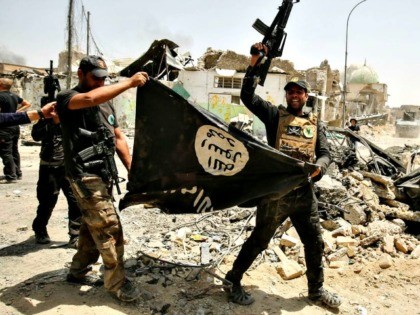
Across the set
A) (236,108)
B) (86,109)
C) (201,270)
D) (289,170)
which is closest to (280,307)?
(201,270)

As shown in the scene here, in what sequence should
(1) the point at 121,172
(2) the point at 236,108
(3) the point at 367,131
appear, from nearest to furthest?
(1) the point at 121,172
(2) the point at 236,108
(3) the point at 367,131

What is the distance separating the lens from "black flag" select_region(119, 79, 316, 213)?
9.39ft

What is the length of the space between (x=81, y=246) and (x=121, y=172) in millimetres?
6102

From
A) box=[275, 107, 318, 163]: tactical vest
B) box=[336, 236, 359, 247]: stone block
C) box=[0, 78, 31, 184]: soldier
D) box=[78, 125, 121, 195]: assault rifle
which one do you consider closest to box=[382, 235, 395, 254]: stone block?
box=[336, 236, 359, 247]: stone block

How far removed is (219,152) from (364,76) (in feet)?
215

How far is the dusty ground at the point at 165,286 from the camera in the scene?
9.47 ft

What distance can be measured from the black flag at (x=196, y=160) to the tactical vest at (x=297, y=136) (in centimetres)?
23

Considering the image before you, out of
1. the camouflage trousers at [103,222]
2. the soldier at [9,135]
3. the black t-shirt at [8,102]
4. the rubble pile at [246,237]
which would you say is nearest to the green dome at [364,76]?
the rubble pile at [246,237]

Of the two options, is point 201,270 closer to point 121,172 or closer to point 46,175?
point 46,175

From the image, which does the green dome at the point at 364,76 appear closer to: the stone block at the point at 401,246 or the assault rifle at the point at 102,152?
the stone block at the point at 401,246

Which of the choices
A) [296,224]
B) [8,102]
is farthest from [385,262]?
[8,102]

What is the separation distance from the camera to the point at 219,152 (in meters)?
2.91

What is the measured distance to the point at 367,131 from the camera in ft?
109

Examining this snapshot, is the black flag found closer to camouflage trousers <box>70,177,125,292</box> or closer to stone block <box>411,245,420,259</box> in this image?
camouflage trousers <box>70,177,125,292</box>
